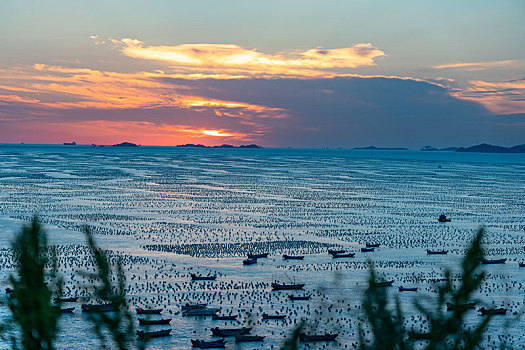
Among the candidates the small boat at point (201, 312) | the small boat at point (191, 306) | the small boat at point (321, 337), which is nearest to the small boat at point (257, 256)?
the small boat at point (191, 306)

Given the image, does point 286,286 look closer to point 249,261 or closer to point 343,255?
point 249,261

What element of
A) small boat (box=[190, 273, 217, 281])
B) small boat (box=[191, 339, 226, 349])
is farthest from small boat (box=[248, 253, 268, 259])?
small boat (box=[191, 339, 226, 349])

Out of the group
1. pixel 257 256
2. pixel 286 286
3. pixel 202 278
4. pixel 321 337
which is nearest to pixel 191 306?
pixel 202 278

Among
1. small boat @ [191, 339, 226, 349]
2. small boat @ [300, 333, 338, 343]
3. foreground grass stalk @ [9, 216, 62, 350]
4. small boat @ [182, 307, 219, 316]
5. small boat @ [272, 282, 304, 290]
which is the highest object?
foreground grass stalk @ [9, 216, 62, 350]

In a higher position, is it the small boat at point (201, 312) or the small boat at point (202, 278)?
the small boat at point (202, 278)

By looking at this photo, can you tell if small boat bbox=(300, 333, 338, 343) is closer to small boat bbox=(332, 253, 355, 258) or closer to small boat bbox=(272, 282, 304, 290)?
small boat bbox=(272, 282, 304, 290)

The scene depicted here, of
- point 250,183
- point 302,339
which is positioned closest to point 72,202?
point 250,183

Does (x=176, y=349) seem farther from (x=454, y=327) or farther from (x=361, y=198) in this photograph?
(x=361, y=198)

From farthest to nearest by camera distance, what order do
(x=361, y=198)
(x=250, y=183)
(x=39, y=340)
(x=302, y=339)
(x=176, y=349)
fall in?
(x=250, y=183) < (x=361, y=198) < (x=302, y=339) < (x=176, y=349) < (x=39, y=340)

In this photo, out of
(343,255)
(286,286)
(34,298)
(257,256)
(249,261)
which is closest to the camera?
(34,298)

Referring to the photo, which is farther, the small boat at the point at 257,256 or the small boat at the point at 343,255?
the small boat at the point at 343,255

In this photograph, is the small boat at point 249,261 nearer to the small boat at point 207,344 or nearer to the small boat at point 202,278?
the small boat at point 202,278
